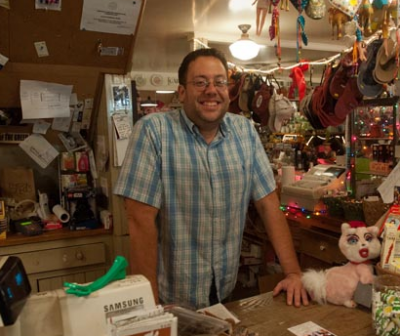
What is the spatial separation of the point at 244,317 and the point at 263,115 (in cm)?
257

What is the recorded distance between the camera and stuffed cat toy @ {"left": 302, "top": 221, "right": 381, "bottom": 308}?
4.50ft

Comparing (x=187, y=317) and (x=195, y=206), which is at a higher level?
(x=195, y=206)

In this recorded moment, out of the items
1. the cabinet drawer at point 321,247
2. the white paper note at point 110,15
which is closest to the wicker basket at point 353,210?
the cabinet drawer at point 321,247

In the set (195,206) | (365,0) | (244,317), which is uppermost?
(365,0)

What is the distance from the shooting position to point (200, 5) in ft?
13.2

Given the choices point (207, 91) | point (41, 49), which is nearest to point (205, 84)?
point (207, 91)

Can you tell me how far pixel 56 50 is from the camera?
235 cm

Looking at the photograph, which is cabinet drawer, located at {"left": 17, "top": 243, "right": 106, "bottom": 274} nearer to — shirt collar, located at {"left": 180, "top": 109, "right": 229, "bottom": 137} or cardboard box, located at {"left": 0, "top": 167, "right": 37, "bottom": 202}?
cardboard box, located at {"left": 0, "top": 167, "right": 37, "bottom": 202}

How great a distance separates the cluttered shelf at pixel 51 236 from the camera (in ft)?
7.68

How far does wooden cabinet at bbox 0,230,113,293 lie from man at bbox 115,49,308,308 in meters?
1.01

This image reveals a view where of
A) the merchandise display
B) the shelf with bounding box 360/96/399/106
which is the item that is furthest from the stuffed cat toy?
the shelf with bounding box 360/96/399/106

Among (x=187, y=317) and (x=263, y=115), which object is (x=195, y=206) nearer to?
(x=187, y=317)

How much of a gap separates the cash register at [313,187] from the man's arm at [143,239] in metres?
1.68

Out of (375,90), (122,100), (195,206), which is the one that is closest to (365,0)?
(375,90)
